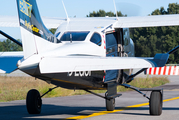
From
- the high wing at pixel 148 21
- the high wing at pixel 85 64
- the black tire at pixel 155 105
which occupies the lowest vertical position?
the black tire at pixel 155 105

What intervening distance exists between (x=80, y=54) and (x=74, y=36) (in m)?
1.27

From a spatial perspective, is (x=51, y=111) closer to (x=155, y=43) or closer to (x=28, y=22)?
(x=28, y=22)

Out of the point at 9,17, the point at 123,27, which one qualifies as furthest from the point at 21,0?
the point at 9,17

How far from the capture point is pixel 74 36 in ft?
27.5

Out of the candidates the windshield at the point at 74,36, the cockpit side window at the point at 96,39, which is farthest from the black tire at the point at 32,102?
the cockpit side window at the point at 96,39

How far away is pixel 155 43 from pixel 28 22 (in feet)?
166

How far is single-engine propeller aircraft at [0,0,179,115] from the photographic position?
5.74 metres

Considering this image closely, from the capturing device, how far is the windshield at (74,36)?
8.29 meters

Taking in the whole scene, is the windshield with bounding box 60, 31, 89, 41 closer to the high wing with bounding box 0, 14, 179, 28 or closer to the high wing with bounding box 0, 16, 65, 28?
the high wing with bounding box 0, 14, 179, 28

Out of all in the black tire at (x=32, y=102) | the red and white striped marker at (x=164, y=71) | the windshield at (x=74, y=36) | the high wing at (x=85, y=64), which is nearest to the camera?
the high wing at (x=85, y=64)

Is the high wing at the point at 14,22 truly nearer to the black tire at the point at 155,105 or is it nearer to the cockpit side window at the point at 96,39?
the cockpit side window at the point at 96,39

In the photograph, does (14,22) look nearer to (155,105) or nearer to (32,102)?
(32,102)

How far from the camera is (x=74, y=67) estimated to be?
18.4 ft

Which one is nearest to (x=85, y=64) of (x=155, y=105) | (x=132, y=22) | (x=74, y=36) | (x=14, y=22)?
(x=74, y=36)
